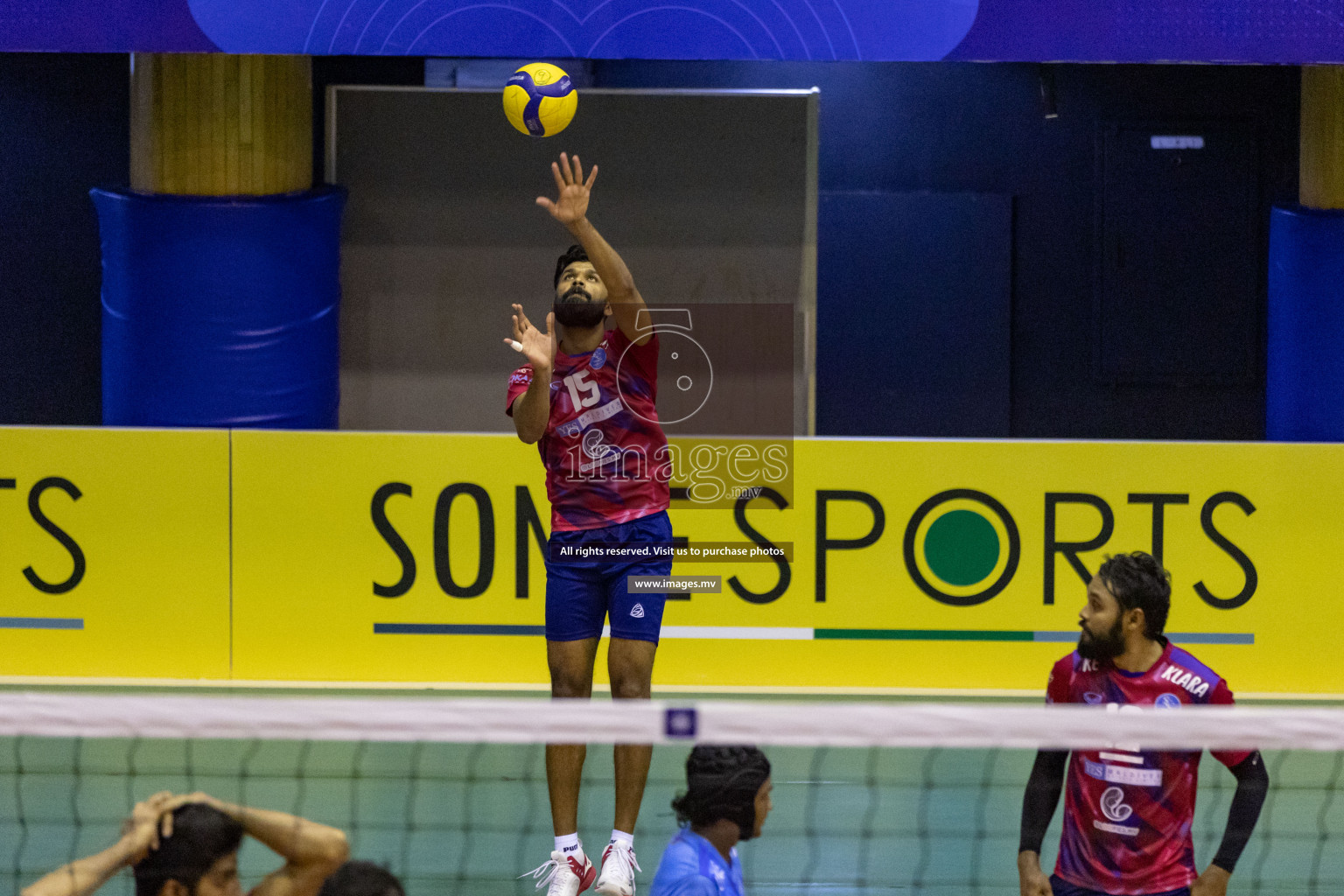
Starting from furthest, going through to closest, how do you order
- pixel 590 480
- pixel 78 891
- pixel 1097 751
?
pixel 590 480, pixel 1097 751, pixel 78 891

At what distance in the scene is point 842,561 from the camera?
26.5ft

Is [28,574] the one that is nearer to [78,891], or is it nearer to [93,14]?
[93,14]

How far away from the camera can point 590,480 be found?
18.0 feet

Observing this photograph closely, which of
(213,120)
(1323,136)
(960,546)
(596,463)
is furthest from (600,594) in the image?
(1323,136)

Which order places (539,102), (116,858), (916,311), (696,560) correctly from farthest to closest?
(916,311)
(696,560)
(539,102)
(116,858)

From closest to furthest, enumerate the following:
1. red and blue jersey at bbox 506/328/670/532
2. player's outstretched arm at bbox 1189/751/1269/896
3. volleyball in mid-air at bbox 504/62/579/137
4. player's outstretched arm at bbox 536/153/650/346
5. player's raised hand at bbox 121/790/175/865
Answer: player's raised hand at bbox 121/790/175/865, player's outstretched arm at bbox 1189/751/1269/896, player's outstretched arm at bbox 536/153/650/346, red and blue jersey at bbox 506/328/670/532, volleyball in mid-air at bbox 504/62/579/137

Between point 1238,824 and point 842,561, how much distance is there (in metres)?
4.22

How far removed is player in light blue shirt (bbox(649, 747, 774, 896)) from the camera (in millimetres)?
3393

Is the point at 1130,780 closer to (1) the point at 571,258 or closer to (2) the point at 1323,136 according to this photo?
(1) the point at 571,258

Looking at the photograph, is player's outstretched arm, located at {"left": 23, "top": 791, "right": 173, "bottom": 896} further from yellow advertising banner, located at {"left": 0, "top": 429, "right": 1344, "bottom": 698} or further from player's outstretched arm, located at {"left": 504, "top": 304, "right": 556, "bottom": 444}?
yellow advertising banner, located at {"left": 0, "top": 429, "right": 1344, "bottom": 698}

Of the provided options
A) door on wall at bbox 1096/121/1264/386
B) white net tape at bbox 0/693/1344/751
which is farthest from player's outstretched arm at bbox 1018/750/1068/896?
door on wall at bbox 1096/121/1264/386

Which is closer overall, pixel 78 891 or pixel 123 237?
pixel 78 891

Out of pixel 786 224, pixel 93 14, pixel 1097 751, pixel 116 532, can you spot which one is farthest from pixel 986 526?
pixel 93 14

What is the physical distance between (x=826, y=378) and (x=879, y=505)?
185 inches
